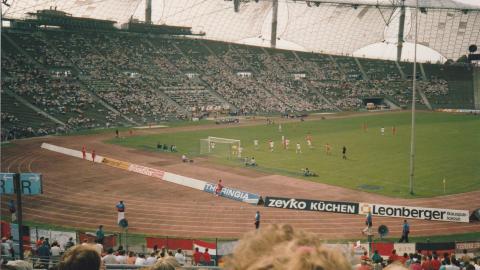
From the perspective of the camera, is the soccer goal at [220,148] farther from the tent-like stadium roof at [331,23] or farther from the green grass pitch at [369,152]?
the tent-like stadium roof at [331,23]

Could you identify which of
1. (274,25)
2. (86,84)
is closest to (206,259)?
(86,84)

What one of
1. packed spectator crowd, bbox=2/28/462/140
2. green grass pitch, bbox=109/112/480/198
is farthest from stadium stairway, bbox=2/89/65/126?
green grass pitch, bbox=109/112/480/198

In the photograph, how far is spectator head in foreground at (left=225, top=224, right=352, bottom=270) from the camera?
177cm

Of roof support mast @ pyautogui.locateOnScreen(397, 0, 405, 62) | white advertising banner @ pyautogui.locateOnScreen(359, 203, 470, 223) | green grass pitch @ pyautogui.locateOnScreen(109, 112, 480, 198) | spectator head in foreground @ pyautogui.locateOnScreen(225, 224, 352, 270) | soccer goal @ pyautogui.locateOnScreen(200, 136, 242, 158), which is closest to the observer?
spectator head in foreground @ pyautogui.locateOnScreen(225, 224, 352, 270)

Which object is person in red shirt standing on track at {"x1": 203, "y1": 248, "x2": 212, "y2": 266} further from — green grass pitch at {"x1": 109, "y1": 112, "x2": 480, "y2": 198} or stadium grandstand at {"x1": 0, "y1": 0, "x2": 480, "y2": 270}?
green grass pitch at {"x1": 109, "y1": 112, "x2": 480, "y2": 198}

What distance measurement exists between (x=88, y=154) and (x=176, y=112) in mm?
35409

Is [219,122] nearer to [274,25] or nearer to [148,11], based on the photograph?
[148,11]

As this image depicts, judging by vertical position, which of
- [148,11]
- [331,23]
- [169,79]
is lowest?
[169,79]

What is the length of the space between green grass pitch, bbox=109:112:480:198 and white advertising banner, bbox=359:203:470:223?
4666mm

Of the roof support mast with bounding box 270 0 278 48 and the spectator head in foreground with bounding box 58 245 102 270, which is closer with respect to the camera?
the spectator head in foreground with bounding box 58 245 102 270

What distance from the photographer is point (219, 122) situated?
75.9 meters

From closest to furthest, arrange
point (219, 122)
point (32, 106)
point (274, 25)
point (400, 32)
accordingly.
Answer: point (32, 106)
point (219, 122)
point (274, 25)
point (400, 32)

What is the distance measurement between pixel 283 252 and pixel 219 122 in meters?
74.2

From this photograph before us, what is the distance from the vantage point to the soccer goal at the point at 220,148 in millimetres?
48250
